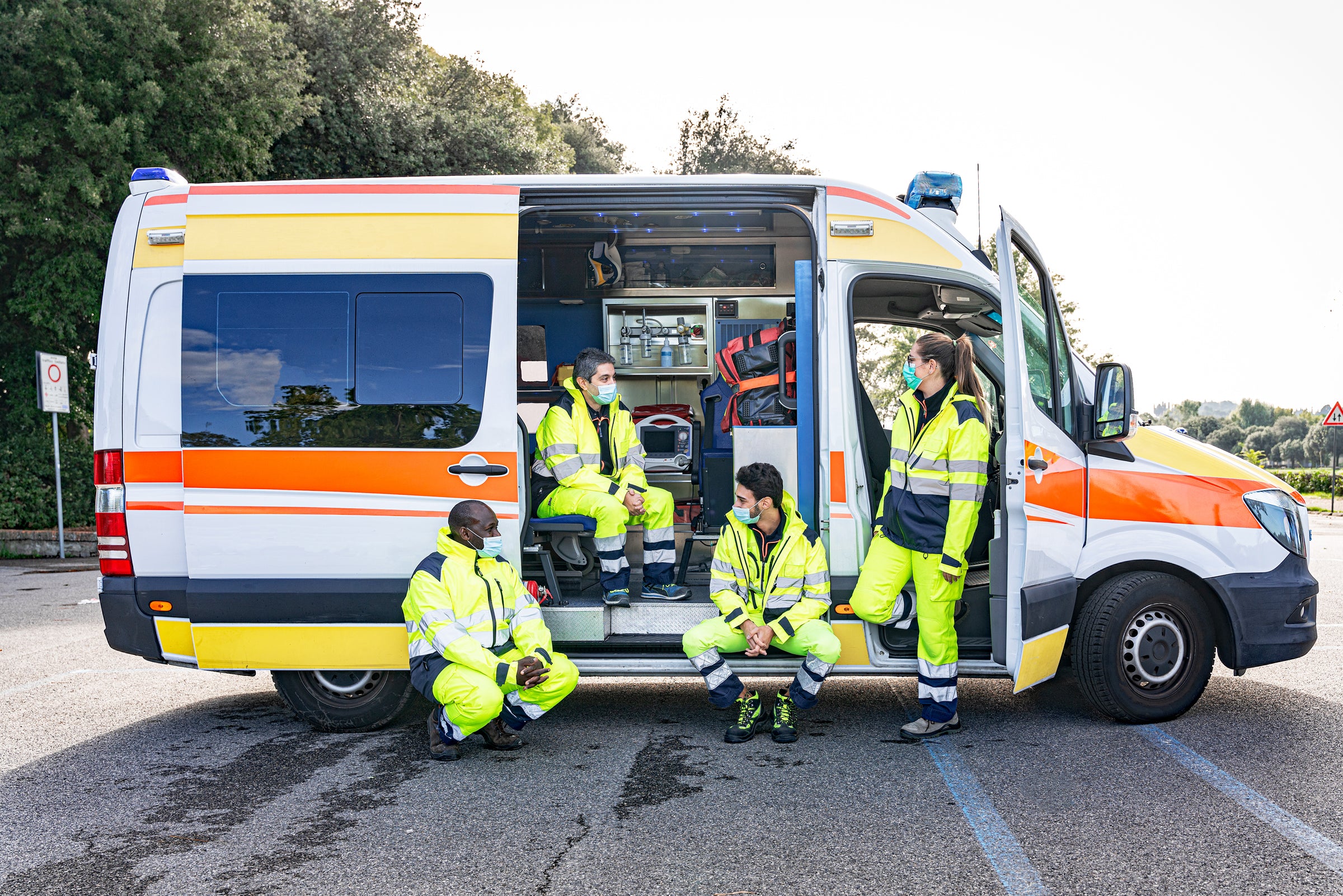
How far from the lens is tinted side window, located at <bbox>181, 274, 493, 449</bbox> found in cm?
479

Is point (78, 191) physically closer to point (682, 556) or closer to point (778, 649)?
point (682, 556)

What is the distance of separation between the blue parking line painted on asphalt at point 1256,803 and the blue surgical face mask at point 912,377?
194 centimetres

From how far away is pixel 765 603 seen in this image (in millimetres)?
4871

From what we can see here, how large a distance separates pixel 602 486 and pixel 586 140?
38840 millimetres

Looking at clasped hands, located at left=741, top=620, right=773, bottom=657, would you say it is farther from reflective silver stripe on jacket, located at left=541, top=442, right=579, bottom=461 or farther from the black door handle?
reflective silver stripe on jacket, located at left=541, top=442, right=579, bottom=461

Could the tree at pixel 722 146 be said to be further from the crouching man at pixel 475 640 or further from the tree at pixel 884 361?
the crouching man at pixel 475 640

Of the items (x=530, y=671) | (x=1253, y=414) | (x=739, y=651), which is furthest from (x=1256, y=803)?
(x=1253, y=414)

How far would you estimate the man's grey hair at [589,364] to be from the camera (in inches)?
226

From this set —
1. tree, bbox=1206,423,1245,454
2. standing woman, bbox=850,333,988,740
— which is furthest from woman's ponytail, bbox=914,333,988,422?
tree, bbox=1206,423,1245,454

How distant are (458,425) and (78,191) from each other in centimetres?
1216

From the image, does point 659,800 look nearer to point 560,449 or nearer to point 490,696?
point 490,696

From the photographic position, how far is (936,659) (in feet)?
15.5

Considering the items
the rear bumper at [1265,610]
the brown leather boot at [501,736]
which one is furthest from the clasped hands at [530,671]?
the rear bumper at [1265,610]

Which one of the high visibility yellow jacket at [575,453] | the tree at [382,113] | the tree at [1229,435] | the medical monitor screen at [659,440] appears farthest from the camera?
the tree at [1229,435]
